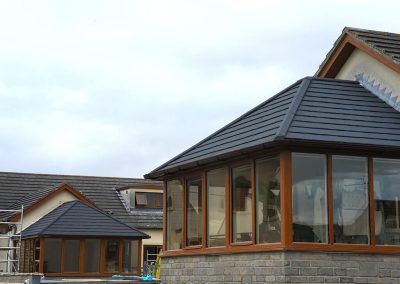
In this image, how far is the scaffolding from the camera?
34875mm

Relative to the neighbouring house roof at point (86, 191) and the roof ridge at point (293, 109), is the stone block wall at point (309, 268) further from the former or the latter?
the neighbouring house roof at point (86, 191)

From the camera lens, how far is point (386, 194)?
48.6ft

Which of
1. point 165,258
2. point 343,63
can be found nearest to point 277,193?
point 165,258

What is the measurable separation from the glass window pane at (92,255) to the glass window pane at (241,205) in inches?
726

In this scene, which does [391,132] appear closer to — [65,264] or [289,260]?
→ [289,260]

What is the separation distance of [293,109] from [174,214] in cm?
448

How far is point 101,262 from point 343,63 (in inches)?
686

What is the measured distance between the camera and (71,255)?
3281 centimetres

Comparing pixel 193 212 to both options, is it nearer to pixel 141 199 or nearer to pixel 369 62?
pixel 369 62

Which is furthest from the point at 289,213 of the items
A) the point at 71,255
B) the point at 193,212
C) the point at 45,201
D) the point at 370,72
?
the point at 45,201

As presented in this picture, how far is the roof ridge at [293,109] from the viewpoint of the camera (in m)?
13.9

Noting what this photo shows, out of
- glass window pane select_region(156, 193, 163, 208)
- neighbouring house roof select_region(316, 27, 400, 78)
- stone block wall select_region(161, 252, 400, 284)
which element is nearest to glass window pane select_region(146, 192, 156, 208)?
glass window pane select_region(156, 193, 163, 208)

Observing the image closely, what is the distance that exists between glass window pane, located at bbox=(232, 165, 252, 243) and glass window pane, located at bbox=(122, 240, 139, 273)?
1932cm

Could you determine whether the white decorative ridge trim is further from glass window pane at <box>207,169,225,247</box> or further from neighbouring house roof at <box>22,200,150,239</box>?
neighbouring house roof at <box>22,200,150,239</box>
